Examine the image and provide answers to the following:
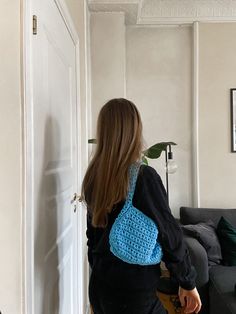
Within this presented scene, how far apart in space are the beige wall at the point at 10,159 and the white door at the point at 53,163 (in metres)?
0.16

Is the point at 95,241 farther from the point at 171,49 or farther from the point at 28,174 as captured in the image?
the point at 171,49

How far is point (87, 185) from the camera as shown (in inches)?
52.8

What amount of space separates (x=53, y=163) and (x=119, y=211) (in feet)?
1.45

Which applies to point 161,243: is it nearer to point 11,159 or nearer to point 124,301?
point 124,301

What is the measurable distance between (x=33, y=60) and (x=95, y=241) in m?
0.74

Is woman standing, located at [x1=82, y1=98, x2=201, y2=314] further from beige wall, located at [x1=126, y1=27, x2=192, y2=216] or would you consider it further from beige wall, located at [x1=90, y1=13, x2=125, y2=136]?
beige wall, located at [x1=126, y1=27, x2=192, y2=216]

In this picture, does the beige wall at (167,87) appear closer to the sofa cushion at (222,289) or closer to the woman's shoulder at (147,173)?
the sofa cushion at (222,289)

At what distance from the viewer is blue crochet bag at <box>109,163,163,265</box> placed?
1206 millimetres

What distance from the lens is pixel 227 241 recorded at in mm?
2811

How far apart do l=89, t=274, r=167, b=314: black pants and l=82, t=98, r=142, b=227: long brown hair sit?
0.79ft

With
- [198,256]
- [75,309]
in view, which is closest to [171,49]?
[198,256]

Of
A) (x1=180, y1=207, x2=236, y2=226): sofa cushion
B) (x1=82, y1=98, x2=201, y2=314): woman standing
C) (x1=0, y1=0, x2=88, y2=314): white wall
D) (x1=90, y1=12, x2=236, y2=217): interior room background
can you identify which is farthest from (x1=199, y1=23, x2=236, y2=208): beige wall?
(x1=0, y1=0, x2=88, y2=314): white wall

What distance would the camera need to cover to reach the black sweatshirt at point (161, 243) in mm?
1214

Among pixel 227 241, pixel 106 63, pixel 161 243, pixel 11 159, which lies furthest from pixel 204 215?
pixel 11 159
